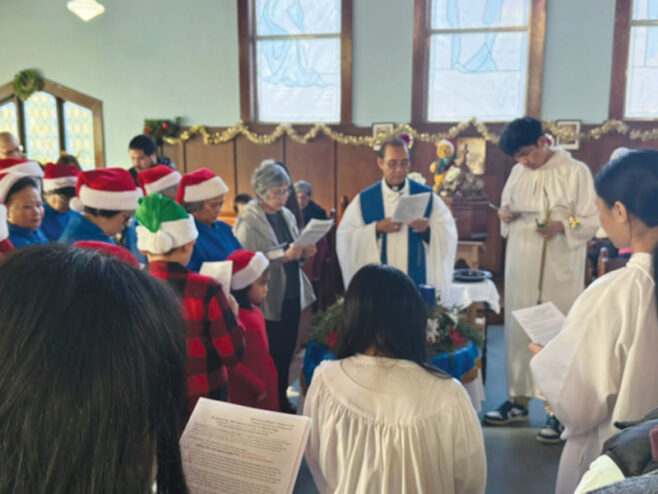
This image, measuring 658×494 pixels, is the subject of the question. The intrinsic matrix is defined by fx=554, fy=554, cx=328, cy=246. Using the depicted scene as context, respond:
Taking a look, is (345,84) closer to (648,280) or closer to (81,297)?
(648,280)

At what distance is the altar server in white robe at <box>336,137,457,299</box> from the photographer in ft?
12.9

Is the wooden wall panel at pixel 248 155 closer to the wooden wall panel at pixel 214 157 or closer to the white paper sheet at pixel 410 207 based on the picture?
the wooden wall panel at pixel 214 157

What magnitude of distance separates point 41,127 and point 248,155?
3258mm

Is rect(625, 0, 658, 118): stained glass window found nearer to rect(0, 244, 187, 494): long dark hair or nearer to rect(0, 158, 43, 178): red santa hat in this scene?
rect(0, 158, 43, 178): red santa hat

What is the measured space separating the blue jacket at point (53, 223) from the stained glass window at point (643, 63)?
6001mm

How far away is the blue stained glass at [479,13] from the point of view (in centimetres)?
640

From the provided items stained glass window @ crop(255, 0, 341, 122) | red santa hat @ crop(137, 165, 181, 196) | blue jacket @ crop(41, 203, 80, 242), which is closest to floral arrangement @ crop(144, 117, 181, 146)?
stained glass window @ crop(255, 0, 341, 122)

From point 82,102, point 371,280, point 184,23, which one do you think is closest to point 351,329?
point 371,280

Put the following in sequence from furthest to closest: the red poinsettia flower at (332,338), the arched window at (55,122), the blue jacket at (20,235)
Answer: the arched window at (55,122), the blue jacket at (20,235), the red poinsettia flower at (332,338)

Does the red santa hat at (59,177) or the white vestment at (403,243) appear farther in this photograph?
the white vestment at (403,243)

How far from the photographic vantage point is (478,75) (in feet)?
21.8

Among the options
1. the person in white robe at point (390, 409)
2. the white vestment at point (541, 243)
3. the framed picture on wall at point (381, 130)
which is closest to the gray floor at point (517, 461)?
the white vestment at point (541, 243)

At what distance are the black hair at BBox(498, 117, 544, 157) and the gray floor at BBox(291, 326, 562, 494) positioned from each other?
1.84 m

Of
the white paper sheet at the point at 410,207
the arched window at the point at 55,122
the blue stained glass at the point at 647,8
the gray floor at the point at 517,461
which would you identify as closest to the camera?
the gray floor at the point at 517,461
